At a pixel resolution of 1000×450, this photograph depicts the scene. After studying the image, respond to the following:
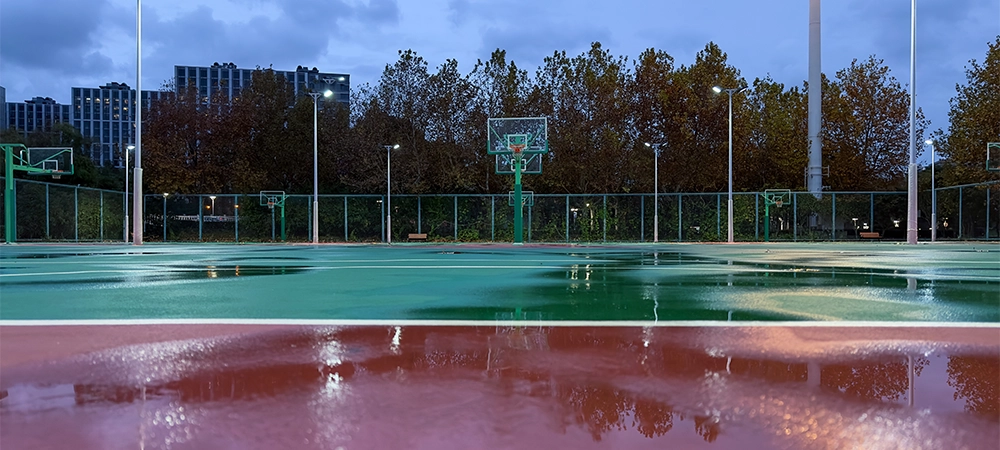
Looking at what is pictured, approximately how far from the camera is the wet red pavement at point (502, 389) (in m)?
2.96

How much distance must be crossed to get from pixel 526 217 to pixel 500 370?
110 ft

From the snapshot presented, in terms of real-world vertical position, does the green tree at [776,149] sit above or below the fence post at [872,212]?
above

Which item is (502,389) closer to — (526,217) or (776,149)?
(526,217)

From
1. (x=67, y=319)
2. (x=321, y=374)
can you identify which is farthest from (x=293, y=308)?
(x=321, y=374)

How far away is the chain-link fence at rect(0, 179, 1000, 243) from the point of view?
121 ft

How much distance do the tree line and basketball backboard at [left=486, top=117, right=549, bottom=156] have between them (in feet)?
34.6

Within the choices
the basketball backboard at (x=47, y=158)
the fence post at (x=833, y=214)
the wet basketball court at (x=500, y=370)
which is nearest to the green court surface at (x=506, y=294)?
the wet basketball court at (x=500, y=370)

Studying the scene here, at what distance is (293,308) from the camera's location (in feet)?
23.8

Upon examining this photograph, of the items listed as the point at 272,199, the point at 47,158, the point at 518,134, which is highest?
the point at 518,134

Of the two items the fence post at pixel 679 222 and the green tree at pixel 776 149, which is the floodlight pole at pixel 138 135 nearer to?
the fence post at pixel 679 222

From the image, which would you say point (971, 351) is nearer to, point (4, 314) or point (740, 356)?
point (740, 356)

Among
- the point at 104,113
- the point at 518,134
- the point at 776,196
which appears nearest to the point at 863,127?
the point at 776,196

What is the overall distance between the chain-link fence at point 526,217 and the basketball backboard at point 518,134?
8.25 m

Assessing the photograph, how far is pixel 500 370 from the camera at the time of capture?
164 inches
